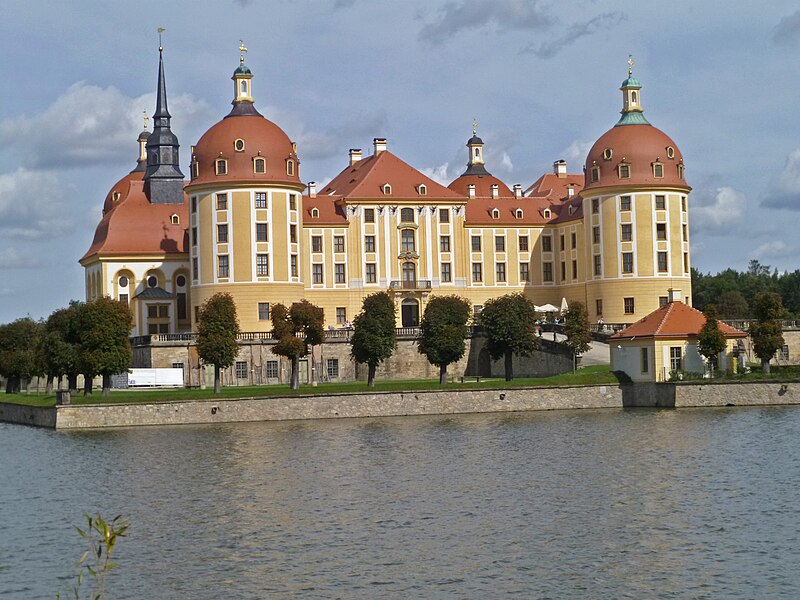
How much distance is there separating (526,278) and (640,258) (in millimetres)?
9460

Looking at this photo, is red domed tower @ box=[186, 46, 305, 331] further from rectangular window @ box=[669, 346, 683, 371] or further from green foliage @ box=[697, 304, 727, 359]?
green foliage @ box=[697, 304, 727, 359]

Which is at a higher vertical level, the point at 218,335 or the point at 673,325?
the point at 218,335


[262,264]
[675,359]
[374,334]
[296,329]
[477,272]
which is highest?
[262,264]

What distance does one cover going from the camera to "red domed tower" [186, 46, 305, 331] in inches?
3295

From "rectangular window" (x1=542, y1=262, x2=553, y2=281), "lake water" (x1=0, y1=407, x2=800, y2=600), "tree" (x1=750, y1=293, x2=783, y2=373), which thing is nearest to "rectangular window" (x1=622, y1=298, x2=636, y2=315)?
"rectangular window" (x1=542, y1=262, x2=553, y2=281)

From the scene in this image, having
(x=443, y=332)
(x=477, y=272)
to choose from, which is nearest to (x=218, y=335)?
(x=443, y=332)

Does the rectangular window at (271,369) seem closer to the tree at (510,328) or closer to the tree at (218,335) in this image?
the tree at (218,335)

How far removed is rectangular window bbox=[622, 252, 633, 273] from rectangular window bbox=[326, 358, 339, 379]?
19529 millimetres

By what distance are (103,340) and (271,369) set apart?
1472 cm

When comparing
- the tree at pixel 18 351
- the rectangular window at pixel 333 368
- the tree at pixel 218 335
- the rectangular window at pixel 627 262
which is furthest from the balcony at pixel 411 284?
the tree at pixel 18 351

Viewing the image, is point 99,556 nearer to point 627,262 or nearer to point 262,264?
point 262,264

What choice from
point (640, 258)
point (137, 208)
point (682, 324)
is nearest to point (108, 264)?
point (137, 208)

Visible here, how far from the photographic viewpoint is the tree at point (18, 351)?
255ft

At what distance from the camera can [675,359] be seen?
66.4 metres
